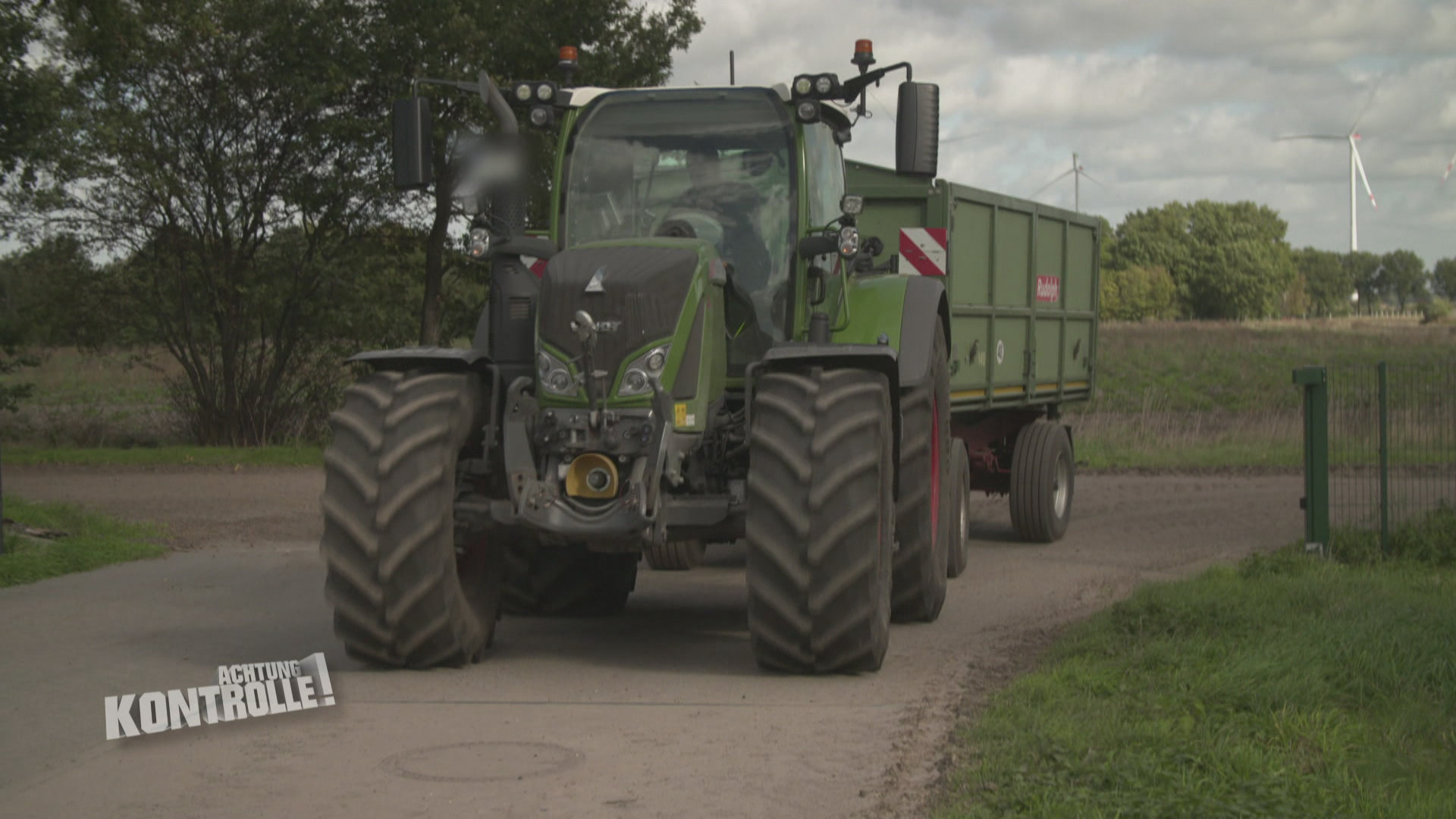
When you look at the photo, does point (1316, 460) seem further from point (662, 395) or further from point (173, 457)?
point (173, 457)

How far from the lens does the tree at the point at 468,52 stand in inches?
883

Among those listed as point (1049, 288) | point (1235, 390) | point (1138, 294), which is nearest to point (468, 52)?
point (1049, 288)

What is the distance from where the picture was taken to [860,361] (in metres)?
8.21

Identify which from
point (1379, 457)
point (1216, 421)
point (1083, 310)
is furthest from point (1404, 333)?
point (1379, 457)

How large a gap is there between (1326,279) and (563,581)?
140 metres

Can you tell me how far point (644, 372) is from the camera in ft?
26.0

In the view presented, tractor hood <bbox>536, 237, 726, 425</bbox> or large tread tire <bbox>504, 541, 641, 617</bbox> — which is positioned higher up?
tractor hood <bbox>536, 237, 726, 425</bbox>

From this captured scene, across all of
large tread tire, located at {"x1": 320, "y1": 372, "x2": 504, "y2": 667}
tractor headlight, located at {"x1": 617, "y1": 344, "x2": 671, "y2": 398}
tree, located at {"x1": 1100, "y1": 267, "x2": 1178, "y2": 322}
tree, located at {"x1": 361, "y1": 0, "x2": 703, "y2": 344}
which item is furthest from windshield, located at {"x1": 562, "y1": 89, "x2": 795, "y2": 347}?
tree, located at {"x1": 1100, "y1": 267, "x2": 1178, "y2": 322}

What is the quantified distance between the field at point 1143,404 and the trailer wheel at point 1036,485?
10.9 feet

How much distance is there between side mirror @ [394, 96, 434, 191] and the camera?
8547mm

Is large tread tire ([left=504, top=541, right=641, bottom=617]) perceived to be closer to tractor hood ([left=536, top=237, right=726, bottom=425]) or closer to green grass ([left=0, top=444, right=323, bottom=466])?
tractor hood ([left=536, top=237, right=726, bottom=425])

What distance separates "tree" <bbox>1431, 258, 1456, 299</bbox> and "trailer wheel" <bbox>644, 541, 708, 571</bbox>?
516ft

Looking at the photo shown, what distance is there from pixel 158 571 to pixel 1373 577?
8.70m

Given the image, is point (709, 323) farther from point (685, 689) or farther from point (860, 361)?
point (685, 689)
